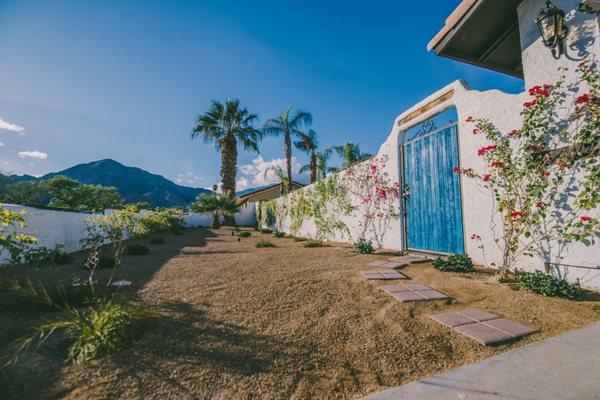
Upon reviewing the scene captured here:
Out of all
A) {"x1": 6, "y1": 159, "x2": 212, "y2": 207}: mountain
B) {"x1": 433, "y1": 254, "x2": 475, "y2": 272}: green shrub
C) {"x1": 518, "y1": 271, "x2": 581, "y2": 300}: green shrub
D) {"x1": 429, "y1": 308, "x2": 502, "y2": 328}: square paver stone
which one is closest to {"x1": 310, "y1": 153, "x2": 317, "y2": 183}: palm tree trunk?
{"x1": 433, "y1": 254, "x2": 475, "y2": 272}: green shrub

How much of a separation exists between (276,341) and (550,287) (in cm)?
287

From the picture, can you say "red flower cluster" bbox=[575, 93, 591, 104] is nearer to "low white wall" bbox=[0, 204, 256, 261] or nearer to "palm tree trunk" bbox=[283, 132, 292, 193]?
"low white wall" bbox=[0, 204, 256, 261]

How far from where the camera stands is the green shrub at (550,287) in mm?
2639

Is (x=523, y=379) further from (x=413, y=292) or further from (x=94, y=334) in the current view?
(x=94, y=334)

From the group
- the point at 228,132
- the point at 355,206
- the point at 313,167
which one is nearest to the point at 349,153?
the point at 313,167

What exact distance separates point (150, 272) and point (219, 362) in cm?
326

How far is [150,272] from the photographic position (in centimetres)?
430

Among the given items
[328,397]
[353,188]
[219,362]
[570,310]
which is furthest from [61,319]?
[353,188]

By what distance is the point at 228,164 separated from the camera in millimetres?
18422

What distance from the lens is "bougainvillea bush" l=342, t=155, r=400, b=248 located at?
5938 millimetres

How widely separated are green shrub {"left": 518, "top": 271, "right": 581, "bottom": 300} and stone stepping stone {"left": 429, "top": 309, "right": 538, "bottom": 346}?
95 cm

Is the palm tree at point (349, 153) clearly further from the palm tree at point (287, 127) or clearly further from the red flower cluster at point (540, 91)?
the red flower cluster at point (540, 91)

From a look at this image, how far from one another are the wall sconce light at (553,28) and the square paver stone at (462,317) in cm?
320

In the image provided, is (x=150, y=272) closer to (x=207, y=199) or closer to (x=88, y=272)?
Answer: (x=88, y=272)
